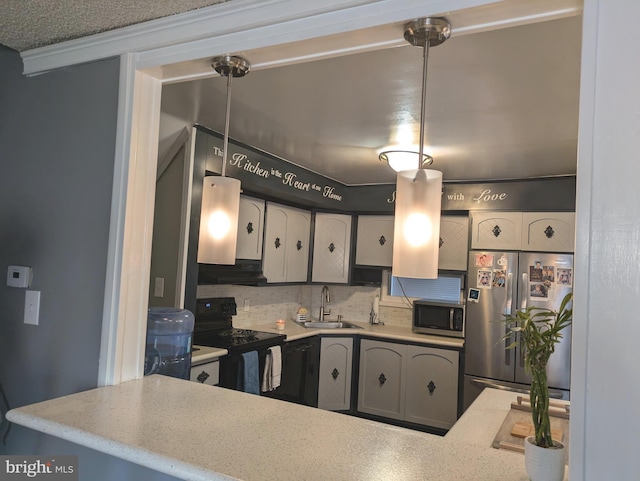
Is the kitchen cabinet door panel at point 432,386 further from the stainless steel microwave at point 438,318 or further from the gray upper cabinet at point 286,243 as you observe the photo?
the gray upper cabinet at point 286,243

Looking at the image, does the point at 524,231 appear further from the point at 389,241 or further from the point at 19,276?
the point at 19,276

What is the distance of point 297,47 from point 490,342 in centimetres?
332

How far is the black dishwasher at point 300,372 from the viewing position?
3861 mm

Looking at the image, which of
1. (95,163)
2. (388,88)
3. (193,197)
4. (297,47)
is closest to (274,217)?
(193,197)

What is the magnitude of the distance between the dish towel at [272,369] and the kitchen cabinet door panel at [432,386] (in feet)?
4.29

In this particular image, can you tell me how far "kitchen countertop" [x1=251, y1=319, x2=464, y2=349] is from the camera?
4141 mm

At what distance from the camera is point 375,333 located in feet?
14.6

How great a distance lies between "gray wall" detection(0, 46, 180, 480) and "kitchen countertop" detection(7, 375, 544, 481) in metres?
0.29

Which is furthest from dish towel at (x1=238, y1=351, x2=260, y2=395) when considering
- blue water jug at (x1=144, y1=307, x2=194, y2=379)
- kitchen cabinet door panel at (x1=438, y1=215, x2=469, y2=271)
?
kitchen cabinet door panel at (x1=438, y1=215, x2=469, y2=271)

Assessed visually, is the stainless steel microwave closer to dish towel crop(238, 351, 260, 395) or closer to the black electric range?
the black electric range

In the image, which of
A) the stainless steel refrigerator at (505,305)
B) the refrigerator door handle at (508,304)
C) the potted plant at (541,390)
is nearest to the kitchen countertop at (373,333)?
the stainless steel refrigerator at (505,305)

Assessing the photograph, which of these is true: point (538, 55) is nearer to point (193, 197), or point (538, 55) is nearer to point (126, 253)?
point (126, 253)

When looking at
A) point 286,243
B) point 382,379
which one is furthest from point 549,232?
point 286,243

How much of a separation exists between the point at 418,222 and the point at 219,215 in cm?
71
